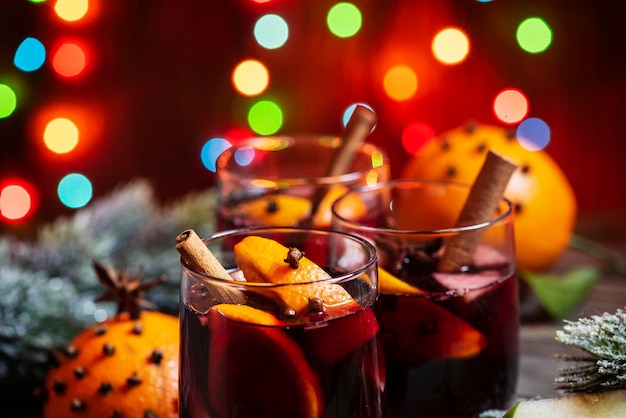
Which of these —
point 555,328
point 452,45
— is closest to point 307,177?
point 555,328

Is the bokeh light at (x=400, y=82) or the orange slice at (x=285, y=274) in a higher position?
the bokeh light at (x=400, y=82)

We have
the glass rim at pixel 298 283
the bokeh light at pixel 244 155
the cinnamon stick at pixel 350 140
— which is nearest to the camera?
the glass rim at pixel 298 283

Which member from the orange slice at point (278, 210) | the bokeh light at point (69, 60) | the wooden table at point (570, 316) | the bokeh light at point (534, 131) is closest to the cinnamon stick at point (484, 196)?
the wooden table at point (570, 316)

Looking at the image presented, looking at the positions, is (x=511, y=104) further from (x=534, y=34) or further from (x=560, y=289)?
(x=560, y=289)

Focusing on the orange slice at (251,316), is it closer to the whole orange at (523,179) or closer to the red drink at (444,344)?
the red drink at (444,344)

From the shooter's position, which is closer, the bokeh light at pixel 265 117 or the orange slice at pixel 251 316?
the orange slice at pixel 251 316

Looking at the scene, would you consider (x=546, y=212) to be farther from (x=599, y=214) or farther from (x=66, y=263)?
(x=66, y=263)

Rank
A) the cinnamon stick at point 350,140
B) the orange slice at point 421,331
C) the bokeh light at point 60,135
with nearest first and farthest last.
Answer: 1. the orange slice at point 421,331
2. the cinnamon stick at point 350,140
3. the bokeh light at point 60,135
